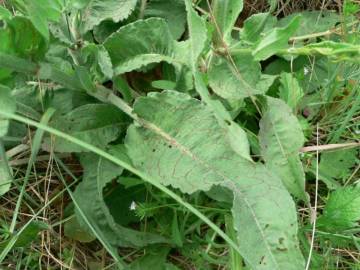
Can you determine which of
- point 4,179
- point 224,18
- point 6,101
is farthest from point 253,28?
point 4,179

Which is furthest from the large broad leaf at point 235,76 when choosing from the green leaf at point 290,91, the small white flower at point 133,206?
the small white flower at point 133,206

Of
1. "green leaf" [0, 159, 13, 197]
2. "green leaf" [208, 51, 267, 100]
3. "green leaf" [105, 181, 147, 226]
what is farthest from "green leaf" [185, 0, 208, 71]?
"green leaf" [0, 159, 13, 197]

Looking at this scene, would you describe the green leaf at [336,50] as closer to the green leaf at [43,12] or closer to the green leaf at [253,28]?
the green leaf at [253,28]

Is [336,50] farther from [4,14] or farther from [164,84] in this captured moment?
[4,14]

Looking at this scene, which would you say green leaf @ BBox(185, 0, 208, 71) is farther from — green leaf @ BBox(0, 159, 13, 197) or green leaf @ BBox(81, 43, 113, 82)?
green leaf @ BBox(0, 159, 13, 197)

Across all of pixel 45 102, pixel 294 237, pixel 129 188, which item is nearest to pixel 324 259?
pixel 294 237

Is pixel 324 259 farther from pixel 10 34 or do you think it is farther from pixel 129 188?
pixel 10 34
